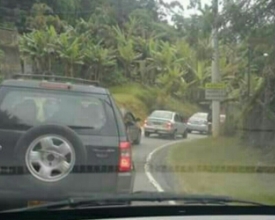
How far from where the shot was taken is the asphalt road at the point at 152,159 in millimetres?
6004

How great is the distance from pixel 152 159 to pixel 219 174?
2.18ft

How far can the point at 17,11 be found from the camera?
18.6 feet

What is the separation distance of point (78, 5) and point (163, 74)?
0.92 meters

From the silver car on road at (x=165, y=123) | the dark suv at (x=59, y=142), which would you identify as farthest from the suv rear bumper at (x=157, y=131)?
the dark suv at (x=59, y=142)

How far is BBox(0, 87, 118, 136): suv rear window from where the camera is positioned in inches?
209

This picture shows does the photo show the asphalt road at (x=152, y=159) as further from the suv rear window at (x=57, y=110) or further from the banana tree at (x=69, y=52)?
the banana tree at (x=69, y=52)

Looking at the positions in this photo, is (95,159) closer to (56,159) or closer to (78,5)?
(56,159)

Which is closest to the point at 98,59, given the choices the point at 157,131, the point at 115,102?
the point at 115,102

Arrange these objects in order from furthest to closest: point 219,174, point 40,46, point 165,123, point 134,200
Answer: point 219,174, point 165,123, point 40,46, point 134,200

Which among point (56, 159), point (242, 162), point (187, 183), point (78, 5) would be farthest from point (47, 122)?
point (242, 162)

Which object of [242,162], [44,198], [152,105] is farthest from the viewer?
[242,162]

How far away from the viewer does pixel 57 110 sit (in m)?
5.42

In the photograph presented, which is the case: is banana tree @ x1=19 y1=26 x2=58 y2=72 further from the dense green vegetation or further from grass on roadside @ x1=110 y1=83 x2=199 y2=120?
grass on roadside @ x1=110 y1=83 x2=199 y2=120

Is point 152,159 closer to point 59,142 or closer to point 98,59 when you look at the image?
point 98,59
